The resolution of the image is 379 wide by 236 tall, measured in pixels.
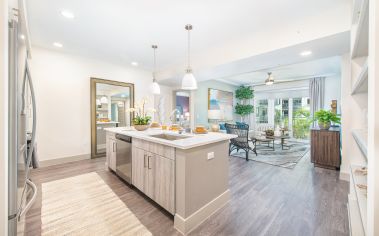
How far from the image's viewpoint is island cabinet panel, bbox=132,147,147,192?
2.23 meters

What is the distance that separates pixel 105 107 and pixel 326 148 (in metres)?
5.63

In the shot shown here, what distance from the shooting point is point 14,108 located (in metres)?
0.93

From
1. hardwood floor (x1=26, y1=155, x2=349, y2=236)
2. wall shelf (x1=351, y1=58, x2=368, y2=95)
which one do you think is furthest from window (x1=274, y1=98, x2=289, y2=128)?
wall shelf (x1=351, y1=58, x2=368, y2=95)

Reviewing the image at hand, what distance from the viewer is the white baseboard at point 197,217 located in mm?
1670

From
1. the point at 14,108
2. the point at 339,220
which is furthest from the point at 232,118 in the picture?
the point at 14,108

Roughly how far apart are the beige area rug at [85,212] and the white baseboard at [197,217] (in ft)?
1.08

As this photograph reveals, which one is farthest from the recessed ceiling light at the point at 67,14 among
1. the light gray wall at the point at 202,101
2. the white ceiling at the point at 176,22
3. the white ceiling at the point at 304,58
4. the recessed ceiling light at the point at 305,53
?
the light gray wall at the point at 202,101

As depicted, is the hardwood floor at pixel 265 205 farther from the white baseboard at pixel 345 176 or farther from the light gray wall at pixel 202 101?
the light gray wall at pixel 202 101

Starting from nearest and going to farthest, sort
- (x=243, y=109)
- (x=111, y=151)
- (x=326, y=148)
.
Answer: (x=111, y=151), (x=326, y=148), (x=243, y=109)

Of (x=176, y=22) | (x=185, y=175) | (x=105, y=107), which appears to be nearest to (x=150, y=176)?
(x=185, y=175)

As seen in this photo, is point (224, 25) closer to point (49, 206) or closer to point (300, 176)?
point (300, 176)

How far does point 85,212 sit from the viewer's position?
79.3 inches

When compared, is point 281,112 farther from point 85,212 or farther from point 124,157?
point 85,212

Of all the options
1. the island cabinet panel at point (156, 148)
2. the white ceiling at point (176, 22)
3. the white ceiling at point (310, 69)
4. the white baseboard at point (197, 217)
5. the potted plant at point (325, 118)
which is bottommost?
the white baseboard at point (197, 217)
